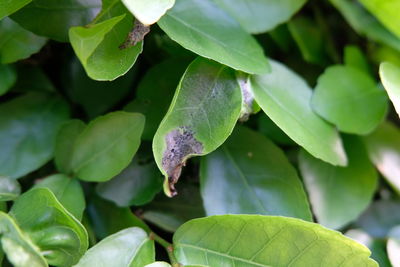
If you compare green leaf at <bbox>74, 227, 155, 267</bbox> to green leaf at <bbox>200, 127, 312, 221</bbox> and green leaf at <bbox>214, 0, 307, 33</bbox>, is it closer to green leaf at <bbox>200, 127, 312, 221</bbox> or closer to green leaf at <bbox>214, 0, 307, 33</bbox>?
green leaf at <bbox>200, 127, 312, 221</bbox>

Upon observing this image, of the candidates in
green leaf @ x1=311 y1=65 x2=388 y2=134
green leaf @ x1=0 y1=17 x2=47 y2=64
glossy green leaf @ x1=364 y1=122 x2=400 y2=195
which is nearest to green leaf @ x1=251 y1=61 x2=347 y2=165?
green leaf @ x1=311 y1=65 x2=388 y2=134

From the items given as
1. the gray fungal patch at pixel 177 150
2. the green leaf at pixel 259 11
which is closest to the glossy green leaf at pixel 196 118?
the gray fungal patch at pixel 177 150

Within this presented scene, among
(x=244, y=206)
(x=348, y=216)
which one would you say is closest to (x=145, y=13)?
(x=244, y=206)

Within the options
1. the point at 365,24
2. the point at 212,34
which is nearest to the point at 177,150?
the point at 212,34

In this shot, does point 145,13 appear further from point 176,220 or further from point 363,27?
point 363,27

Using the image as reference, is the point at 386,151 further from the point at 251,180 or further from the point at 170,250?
the point at 170,250

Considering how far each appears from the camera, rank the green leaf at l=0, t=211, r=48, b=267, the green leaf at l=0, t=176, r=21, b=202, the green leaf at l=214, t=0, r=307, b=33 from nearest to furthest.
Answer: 1. the green leaf at l=0, t=211, r=48, b=267
2. the green leaf at l=0, t=176, r=21, b=202
3. the green leaf at l=214, t=0, r=307, b=33
